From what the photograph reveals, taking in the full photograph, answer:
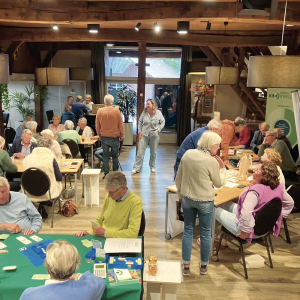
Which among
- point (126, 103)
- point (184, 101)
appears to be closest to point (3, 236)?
point (126, 103)

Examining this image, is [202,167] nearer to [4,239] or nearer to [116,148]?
[4,239]

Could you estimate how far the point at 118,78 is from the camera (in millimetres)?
12359

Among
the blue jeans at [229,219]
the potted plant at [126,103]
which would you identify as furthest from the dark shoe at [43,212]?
the potted plant at [126,103]

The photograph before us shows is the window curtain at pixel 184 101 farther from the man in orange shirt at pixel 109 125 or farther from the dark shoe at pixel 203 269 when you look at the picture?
the dark shoe at pixel 203 269

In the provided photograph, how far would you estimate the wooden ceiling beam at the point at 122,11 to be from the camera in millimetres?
5816

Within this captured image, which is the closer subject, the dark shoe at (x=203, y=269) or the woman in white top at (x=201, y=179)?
the woman in white top at (x=201, y=179)

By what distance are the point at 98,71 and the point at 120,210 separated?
9345mm

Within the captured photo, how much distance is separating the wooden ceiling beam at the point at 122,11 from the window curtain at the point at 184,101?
5.58 meters

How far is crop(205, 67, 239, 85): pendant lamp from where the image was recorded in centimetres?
712

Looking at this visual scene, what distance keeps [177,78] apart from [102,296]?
34.6 ft

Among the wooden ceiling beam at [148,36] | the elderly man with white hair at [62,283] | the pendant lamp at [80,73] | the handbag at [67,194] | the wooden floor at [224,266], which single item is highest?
the wooden ceiling beam at [148,36]

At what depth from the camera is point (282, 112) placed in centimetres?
766

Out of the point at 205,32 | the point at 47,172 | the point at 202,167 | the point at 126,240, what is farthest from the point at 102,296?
the point at 205,32

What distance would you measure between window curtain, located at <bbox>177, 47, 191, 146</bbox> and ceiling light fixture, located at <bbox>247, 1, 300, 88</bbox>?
8306 mm
